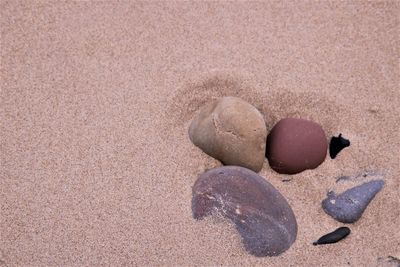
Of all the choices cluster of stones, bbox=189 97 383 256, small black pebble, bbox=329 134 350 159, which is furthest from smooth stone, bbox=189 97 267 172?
small black pebble, bbox=329 134 350 159

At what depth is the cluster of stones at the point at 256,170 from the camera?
2.25 meters

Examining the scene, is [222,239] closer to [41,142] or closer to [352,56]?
[41,142]

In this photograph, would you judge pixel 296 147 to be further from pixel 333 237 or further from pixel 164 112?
pixel 164 112

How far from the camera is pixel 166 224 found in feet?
7.53

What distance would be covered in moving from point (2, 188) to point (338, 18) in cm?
206

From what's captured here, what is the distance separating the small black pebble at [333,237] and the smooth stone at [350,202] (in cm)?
6

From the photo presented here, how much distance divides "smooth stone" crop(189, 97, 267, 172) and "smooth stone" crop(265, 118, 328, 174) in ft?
0.21

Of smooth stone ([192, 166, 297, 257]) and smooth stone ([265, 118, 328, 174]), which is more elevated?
smooth stone ([265, 118, 328, 174])

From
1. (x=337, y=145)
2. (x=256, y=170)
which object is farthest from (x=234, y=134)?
(x=337, y=145)

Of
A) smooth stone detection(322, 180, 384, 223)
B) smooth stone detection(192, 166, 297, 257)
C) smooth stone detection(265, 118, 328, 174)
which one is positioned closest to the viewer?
smooth stone detection(192, 166, 297, 257)

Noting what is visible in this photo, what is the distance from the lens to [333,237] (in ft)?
7.52

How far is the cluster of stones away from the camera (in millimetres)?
2250

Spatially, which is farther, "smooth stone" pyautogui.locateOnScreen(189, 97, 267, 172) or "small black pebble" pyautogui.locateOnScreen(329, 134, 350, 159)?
"small black pebble" pyautogui.locateOnScreen(329, 134, 350, 159)

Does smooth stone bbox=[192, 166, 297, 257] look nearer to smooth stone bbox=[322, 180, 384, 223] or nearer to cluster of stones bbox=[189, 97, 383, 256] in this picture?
cluster of stones bbox=[189, 97, 383, 256]
